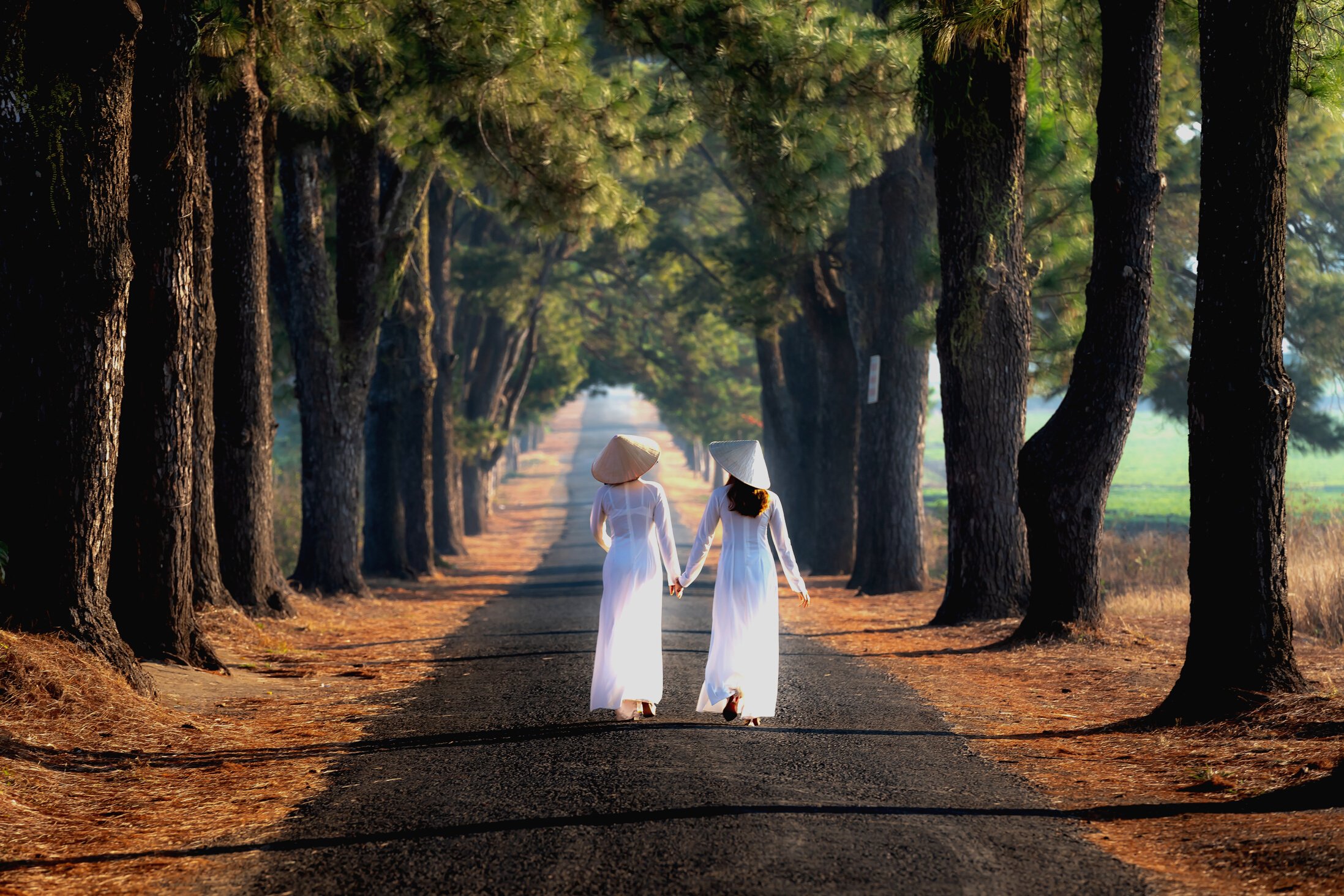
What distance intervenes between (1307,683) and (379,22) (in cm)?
989

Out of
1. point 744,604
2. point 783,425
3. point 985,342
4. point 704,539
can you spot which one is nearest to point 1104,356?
point 985,342

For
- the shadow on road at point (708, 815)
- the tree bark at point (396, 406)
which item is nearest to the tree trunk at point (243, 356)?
the tree bark at point (396, 406)

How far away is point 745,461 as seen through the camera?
8312 millimetres

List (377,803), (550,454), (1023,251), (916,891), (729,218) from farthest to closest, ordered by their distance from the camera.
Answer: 1. (550,454)
2. (729,218)
3. (1023,251)
4. (377,803)
5. (916,891)

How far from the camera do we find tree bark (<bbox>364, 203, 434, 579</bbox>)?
2114 cm

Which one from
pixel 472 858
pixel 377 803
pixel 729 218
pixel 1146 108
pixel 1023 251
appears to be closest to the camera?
pixel 472 858

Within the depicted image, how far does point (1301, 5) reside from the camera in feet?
36.0

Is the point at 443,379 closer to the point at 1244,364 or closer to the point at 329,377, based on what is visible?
the point at 329,377

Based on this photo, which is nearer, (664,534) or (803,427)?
(664,534)

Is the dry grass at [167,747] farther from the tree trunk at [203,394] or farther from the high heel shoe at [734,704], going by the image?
the high heel shoe at [734,704]

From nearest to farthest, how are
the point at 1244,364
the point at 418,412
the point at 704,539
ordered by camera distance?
the point at 1244,364 < the point at 704,539 < the point at 418,412

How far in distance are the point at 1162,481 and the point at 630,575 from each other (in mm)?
68474

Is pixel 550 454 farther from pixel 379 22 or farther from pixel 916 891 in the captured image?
pixel 916 891

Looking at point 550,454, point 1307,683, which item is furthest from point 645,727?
point 550,454
